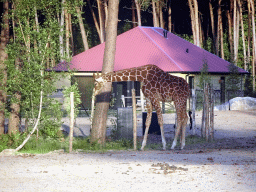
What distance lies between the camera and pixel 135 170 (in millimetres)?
8633

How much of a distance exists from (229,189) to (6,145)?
762 centimetres

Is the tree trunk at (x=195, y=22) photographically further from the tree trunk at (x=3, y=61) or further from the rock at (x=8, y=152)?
the rock at (x=8, y=152)

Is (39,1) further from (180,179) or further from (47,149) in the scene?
(180,179)

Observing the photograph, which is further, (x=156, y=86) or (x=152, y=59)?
(x=152, y=59)

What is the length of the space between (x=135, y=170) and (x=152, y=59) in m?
19.5

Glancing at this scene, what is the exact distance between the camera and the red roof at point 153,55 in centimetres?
2775

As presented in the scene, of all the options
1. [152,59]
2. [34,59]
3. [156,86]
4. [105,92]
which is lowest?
[105,92]

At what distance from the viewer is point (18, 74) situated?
39.4ft

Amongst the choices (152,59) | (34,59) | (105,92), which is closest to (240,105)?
(152,59)

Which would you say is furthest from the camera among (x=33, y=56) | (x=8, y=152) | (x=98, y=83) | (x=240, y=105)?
(x=240, y=105)

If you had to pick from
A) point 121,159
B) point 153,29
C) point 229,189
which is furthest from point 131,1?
point 229,189

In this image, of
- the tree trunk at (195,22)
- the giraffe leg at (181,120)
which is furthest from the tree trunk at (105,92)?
the tree trunk at (195,22)

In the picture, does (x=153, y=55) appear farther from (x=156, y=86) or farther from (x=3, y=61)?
(x=156, y=86)

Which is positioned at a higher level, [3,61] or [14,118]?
[3,61]
